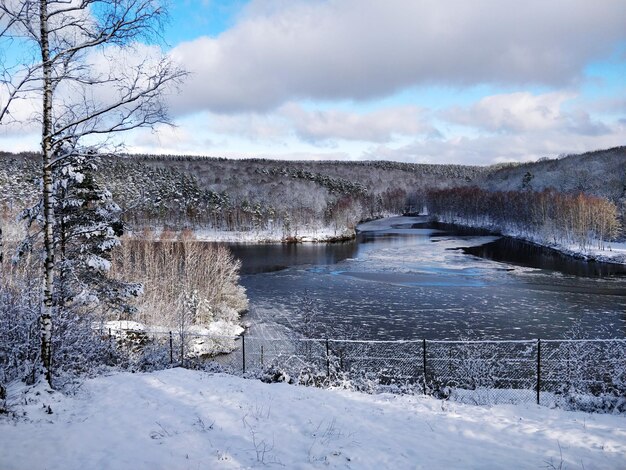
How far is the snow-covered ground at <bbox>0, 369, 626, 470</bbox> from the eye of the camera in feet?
21.2

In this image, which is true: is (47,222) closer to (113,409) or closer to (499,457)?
(113,409)

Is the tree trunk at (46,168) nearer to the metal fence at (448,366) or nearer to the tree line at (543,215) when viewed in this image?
the metal fence at (448,366)

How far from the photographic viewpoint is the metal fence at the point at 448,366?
1214 cm

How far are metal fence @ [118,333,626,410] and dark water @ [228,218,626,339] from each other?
11.6 feet

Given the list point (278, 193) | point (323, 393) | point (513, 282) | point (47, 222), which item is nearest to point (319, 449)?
point (323, 393)

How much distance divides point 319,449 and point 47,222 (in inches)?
236

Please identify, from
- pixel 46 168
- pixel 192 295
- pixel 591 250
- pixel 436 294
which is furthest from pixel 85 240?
pixel 591 250

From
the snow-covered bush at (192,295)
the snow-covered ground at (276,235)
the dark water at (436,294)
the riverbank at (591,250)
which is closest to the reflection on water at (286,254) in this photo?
the dark water at (436,294)

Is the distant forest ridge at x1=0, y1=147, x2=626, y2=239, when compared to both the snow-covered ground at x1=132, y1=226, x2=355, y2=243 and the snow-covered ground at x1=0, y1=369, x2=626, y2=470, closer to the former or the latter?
the snow-covered ground at x1=132, y1=226, x2=355, y2=243

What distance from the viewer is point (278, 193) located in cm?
15862

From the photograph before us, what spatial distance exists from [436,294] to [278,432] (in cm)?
3093

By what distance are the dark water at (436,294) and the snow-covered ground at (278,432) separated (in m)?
16.3

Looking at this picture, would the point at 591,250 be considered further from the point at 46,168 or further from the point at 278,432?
the point at 46,168

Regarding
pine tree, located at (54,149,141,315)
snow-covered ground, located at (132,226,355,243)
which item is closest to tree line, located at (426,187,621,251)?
snow-covered ground, located at (132,226,355,243)
